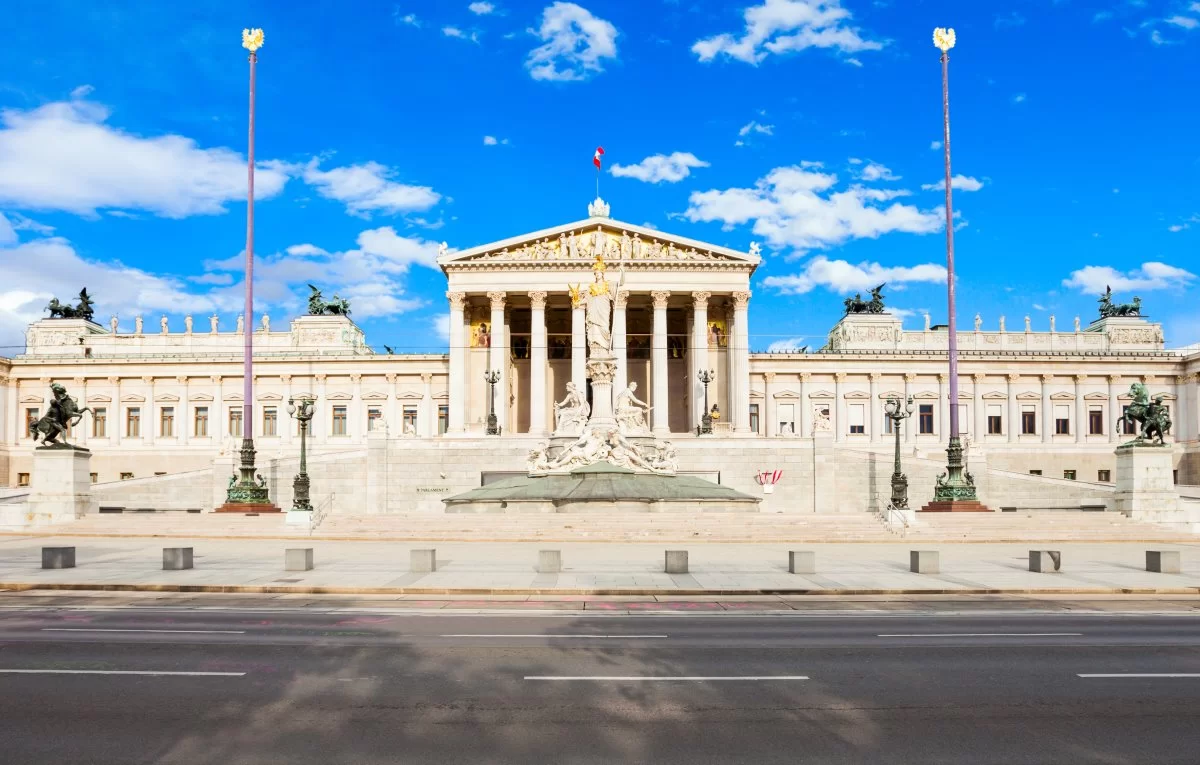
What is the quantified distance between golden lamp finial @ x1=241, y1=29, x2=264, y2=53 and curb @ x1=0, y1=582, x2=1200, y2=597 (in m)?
38.7

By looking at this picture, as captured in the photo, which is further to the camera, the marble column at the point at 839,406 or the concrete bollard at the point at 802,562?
the marble column at the point at 839,406

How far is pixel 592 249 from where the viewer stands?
83875mm

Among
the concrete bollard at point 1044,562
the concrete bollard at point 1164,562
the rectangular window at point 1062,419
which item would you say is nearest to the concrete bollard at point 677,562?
the concrete bollard at point 1044,562

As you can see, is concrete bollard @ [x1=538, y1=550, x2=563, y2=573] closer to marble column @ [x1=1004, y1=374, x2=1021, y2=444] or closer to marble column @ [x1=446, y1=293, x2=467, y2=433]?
marble column @ [x1=446, y1=293, x2=467, y2=433]

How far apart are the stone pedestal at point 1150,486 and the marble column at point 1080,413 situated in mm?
53069

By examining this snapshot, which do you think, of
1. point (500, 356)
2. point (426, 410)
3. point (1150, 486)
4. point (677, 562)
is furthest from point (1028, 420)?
point (677, 562)

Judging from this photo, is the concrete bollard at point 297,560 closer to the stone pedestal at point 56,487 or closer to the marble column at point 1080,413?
the stone pedestal at point 56,487

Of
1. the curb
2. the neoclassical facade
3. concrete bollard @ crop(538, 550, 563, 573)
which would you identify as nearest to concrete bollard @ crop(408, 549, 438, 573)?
concrete bollard @ crop(538, 550, 563, 573)

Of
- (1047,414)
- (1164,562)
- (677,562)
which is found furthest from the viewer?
(1047,414)

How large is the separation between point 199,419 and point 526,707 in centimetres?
9248

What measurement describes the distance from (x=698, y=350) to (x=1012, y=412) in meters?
33.0

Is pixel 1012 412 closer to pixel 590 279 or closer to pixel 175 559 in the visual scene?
pixel 590 279

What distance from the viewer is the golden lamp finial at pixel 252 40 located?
2105 inches

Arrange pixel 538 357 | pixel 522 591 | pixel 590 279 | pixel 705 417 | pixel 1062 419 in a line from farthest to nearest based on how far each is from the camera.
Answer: pixel 1062 419 → pixel 538 357 → pixel 590 279 → pixel 705 417 → pixel 522 591
